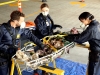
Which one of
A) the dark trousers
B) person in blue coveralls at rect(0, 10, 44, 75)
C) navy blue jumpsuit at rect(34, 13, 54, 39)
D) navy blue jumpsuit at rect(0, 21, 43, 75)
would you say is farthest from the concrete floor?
person in blue coveralls at rect(0, 10, 44, 75)

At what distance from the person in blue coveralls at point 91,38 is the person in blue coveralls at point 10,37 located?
0.70m

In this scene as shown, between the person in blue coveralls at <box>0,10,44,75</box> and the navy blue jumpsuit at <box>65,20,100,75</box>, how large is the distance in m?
0.67

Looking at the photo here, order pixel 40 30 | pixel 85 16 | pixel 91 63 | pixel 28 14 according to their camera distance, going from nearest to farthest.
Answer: pixel 85 16
pixel 91 63
pixel 40 30
pixel 28 14

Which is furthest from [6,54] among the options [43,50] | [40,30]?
[40,30]

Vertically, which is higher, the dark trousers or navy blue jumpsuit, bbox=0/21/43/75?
navy blue jumpsuit, bbox=0/21/43/75

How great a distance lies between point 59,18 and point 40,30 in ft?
14.9

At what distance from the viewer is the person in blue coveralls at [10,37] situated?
3033 millimetres

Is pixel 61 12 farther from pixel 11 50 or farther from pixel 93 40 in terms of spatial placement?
pixel 11 50

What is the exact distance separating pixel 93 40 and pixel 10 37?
144 cm

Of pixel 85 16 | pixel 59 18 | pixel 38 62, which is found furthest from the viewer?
pixel 59 18

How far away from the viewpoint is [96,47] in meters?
3.19

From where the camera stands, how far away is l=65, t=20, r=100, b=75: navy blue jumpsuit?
3.07 meters

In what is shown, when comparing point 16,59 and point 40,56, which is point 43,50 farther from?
point 16,59

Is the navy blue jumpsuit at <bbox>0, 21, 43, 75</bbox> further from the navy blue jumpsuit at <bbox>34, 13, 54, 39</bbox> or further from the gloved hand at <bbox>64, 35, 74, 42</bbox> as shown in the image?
the navy blue jumpsuit at <bbox>34, 13, 54, 39</bbox>
